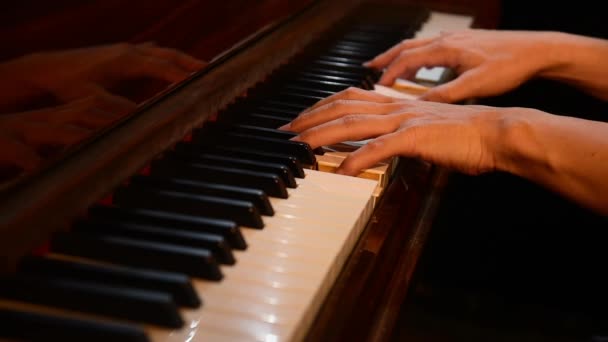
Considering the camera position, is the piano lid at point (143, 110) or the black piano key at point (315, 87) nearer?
the piano lid at point (143, 110)

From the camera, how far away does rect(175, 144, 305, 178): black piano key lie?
109cm

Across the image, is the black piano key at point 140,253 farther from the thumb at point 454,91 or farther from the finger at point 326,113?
the thumb at point 454,91

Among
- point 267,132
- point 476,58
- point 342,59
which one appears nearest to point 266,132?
point 267,132

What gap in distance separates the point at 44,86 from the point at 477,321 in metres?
1.96

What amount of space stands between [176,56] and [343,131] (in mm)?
393

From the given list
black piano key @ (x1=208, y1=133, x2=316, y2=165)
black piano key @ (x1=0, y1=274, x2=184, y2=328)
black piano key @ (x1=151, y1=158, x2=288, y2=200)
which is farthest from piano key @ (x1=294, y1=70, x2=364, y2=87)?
black piano key @ (x1=0, y1=274, x2=184, y2=328)

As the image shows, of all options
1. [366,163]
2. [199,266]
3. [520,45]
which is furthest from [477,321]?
[199,266]

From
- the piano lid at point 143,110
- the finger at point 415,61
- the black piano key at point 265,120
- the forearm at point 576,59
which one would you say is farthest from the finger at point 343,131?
the forearm at point 576,59

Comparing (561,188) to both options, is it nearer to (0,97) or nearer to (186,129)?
(186,129)

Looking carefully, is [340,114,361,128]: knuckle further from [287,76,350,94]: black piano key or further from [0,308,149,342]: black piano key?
[0,308,149,342]: black piano key

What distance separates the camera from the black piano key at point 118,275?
737 millimetres

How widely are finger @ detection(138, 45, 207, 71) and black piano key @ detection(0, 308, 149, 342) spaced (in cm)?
67

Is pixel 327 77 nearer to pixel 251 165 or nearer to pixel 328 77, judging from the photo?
pixel 328 77

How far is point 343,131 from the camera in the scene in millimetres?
1165
